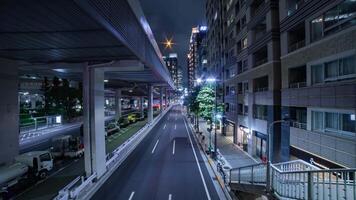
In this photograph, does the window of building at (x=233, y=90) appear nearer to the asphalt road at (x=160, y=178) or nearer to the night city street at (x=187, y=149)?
the night city street at (x=187, y=149)

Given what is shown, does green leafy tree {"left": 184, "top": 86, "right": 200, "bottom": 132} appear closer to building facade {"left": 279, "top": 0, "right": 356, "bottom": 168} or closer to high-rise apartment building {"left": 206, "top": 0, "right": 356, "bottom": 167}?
high-rise apartment building {"left": 206, "top": 0, "right": 356, "bottom": 167}

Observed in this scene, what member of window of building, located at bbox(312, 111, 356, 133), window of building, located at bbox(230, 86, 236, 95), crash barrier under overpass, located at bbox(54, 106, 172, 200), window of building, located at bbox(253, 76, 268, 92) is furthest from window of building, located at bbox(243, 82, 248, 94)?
window of building, located at bbox(312, 111, 356, 133)

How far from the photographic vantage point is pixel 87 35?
11953 mm

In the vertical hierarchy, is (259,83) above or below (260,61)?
below

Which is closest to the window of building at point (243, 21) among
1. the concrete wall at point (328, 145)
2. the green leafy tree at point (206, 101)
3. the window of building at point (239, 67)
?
the window of building at point (239, 67)

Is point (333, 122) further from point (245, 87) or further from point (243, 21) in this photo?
point (243, 21)

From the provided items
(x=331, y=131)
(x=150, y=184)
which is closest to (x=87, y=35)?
(x=150, y=184)

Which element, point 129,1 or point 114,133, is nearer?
point 129,1

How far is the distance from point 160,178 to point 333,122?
1249cm

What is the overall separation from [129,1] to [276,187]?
11.8m

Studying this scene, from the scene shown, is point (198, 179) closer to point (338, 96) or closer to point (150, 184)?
point (150, 184)

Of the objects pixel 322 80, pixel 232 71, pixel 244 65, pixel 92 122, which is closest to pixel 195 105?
pixel 232 71

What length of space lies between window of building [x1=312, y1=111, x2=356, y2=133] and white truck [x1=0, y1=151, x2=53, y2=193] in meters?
18.6

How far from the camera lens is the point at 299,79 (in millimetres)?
22156
